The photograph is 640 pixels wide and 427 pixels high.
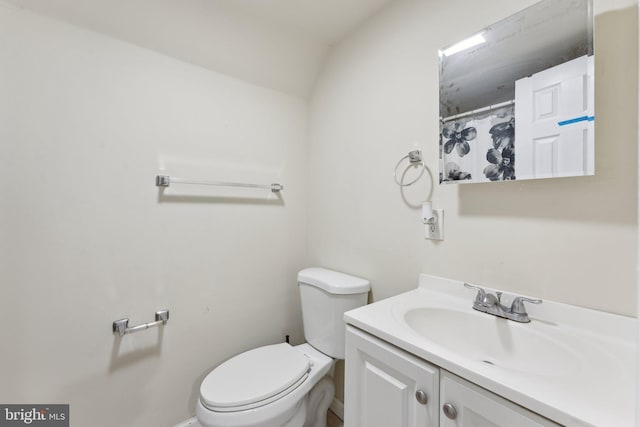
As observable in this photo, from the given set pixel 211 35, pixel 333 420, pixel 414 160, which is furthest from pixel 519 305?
pixel 211 35

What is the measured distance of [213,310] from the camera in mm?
1507

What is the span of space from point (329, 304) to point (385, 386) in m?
0.61

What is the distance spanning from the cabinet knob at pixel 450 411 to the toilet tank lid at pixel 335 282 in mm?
714

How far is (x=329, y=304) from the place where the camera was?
1.40 meters

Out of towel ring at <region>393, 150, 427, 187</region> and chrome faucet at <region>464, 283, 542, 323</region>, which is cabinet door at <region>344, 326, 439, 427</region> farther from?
towel ring at <region>393, 150, 427, 187</region>

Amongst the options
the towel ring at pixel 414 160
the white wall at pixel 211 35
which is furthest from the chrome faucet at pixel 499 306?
the white wall at pixel 211 35

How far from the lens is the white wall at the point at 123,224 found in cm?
105

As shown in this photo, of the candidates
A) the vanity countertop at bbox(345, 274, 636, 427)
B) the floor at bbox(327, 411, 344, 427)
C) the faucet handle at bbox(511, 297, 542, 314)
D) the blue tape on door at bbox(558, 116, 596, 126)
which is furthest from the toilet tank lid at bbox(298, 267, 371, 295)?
the blue tape on door at bbox(558, 116, 596, 126)

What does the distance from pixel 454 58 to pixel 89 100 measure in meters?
1.54

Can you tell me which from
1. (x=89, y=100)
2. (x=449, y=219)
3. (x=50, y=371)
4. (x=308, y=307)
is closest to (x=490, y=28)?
(x=449, y=219)

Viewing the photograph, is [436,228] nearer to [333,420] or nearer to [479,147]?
[479,147]

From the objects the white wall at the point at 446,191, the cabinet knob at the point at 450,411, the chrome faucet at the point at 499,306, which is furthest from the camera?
the chrome faucet at the point at 499,306

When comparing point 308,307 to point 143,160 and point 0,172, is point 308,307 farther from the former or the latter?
point 0,172

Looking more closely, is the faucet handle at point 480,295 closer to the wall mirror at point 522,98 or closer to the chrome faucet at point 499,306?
the chrome faucet at point 499,306
